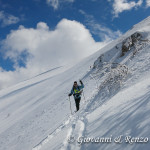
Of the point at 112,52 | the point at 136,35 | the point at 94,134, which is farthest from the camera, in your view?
the point at 112,52

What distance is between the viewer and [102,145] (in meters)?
2.90

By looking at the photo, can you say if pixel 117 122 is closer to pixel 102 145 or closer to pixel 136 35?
pixel 102 145

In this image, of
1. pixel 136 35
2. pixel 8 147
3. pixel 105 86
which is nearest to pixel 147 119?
pixel 105 86

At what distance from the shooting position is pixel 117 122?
3.26m

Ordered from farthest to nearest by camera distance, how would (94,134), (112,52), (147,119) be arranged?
(112,52)
(94,134)
(147,119)

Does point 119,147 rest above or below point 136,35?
below

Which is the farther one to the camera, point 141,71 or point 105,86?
point 105,86

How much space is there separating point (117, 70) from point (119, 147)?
571cm

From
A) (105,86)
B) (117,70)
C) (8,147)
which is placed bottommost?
(8,147)

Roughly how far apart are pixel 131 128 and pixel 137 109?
1.98 feet

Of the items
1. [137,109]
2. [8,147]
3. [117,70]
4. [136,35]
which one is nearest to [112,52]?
[136,35]

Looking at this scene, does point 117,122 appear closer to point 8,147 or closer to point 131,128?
point 131,128

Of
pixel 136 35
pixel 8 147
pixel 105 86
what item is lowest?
pixel 8 147

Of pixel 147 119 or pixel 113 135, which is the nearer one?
pixel 147 119
